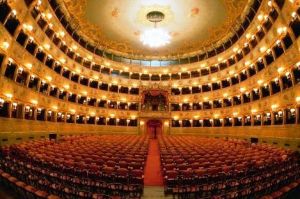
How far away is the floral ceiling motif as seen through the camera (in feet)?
70.1

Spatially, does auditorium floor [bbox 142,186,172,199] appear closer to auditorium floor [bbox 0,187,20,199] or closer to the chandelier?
auditorium floor [bbox 0,187,20,199]

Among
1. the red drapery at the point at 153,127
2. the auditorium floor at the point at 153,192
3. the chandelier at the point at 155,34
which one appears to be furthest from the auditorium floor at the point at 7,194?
the red drapery at the point at 153,127

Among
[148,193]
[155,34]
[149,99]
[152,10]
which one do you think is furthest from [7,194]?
[149,99]

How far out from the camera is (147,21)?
2488 cm

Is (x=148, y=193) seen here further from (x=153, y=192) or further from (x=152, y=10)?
(x=152, y=10)

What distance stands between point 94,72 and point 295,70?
2398 centimetres

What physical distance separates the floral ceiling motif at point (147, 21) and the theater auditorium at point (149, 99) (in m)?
0.14

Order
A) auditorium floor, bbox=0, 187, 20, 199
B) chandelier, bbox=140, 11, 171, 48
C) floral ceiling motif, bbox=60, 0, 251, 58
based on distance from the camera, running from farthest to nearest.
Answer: chandelier, bbox=140, 11, 171, 48 → floral ceiling motif, bbox=60, 0, 251, 58 → auditorium floor, bbox=0, 187, 20, 199

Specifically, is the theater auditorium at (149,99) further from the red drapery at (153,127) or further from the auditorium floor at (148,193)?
the red drapery at (153,127)

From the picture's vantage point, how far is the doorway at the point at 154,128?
109 feet

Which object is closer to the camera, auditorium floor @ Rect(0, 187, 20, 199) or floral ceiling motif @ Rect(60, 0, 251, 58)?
auditorium floor @ Rect(0, 187, 20, 199)

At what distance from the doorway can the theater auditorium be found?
8.1 inches

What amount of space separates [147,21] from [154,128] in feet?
54.3

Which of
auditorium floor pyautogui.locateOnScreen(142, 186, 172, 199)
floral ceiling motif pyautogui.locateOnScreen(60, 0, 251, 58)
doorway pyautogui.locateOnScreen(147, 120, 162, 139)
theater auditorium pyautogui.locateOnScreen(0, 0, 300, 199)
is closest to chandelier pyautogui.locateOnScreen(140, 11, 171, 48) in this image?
theater auditorium pyautogui.locateOnScreen(0, 0, 300, 199)
